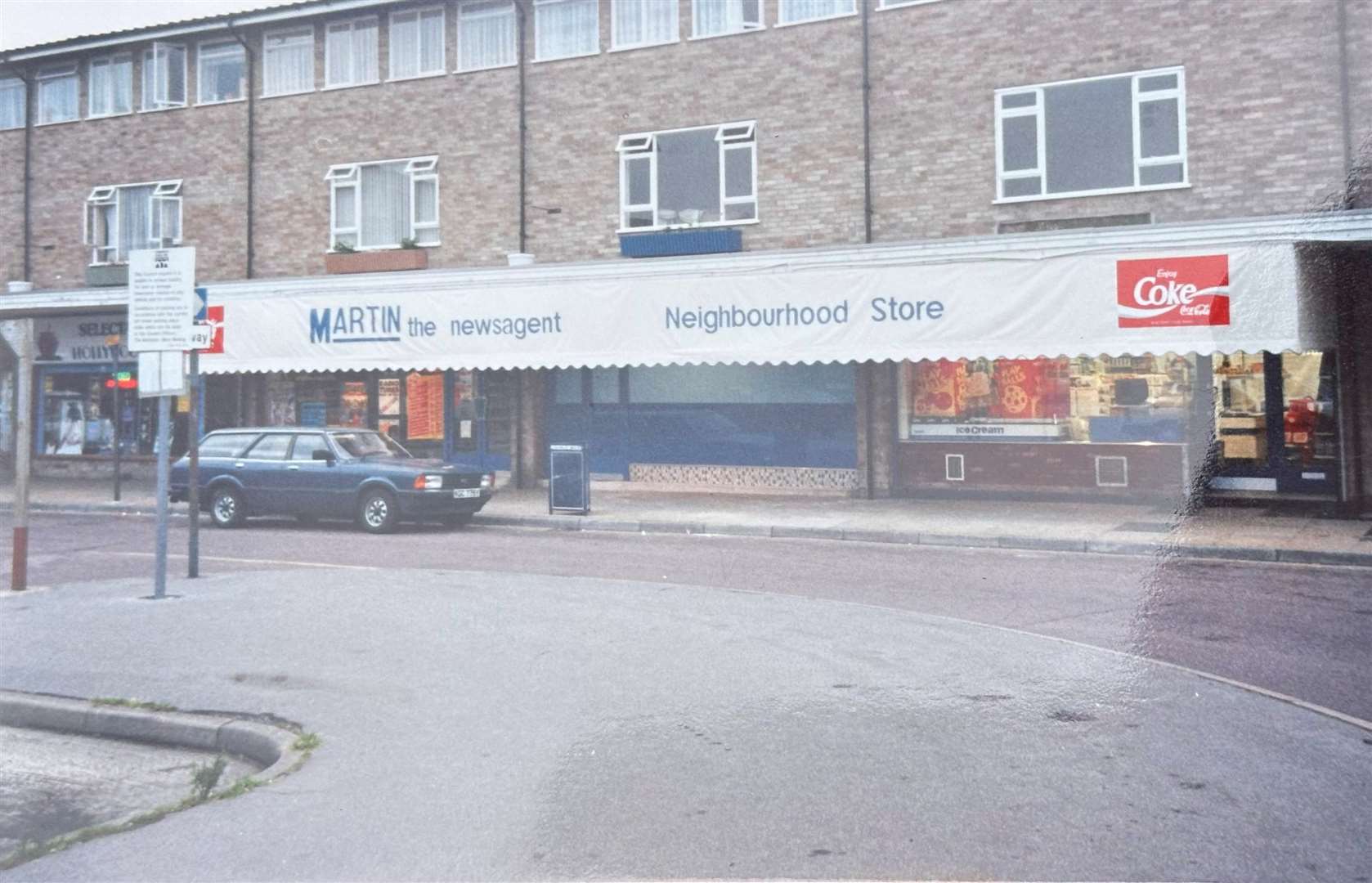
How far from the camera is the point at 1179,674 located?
735 centimetres

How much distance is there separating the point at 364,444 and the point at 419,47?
9.32 m

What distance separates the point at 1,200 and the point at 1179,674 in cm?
2671

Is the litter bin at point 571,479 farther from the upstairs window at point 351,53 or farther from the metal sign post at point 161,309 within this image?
the upstairs window at point 351,53

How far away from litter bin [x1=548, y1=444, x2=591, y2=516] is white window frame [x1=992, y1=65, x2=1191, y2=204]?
7.41 metres

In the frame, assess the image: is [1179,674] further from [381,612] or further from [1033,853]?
[381,612]

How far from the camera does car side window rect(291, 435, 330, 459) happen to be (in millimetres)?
16547

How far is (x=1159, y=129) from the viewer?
57.4ft

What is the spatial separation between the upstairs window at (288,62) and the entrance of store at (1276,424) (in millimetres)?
17230

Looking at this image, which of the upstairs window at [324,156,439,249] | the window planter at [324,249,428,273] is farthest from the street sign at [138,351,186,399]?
the upstairs window at [324,156,439,249]

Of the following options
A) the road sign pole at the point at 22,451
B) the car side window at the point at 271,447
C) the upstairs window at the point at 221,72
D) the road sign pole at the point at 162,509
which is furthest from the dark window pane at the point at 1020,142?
the upstairs window at the point at 221,72

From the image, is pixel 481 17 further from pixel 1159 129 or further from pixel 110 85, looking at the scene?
pixel 1159 129

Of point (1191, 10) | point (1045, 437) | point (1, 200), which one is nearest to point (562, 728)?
point (1045, 437)

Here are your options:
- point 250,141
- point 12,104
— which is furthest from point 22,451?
point 12,104

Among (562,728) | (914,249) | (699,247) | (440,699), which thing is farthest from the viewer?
(699,247)
